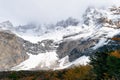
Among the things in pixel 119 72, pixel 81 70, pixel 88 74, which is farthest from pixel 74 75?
pixel 119 72

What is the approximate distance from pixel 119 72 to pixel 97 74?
11.5 m

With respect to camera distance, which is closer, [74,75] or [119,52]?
[119,52]

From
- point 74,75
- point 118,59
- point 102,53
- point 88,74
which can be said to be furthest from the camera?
point 74,75

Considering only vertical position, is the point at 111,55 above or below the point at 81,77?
above

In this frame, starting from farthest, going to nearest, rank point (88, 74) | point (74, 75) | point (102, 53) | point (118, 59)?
point (74, 75), point (88, 74), point (102, 53), point (118, 59)

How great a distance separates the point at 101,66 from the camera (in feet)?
396

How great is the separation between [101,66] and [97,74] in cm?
410

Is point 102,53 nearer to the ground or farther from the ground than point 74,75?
farther from the ground

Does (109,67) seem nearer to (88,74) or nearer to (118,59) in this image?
(118,59)

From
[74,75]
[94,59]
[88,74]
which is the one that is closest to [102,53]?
[94,59]

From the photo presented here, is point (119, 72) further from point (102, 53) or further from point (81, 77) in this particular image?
point (81, 77)

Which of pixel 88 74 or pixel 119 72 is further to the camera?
pixel 88 74

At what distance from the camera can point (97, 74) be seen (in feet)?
406

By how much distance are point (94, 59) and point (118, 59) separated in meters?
13.2
